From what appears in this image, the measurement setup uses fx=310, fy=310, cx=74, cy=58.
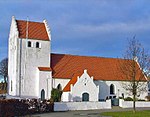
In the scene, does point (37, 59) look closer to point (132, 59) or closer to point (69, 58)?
point (69, 58)

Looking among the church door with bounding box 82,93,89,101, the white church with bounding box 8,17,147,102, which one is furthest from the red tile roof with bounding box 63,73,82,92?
the church door with bounding box 82,93,89,101

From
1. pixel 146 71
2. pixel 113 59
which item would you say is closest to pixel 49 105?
pixel 146 71

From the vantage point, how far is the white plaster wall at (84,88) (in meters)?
54.5

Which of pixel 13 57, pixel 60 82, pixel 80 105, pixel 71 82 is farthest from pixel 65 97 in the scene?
pixel 13 57

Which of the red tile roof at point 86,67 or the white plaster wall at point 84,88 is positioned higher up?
the red tile roof at point 86,67

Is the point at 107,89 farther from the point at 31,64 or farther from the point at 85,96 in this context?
the point at 31,64

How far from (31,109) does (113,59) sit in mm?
34310

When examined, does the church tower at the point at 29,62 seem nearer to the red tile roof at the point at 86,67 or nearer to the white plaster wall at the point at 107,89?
the red tile roof at the point at 86,67

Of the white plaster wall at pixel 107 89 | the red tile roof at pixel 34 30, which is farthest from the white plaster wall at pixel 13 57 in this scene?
the white plaster wall at pixel 107 89

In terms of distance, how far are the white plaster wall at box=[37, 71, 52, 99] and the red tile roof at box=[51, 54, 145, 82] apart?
160 cm

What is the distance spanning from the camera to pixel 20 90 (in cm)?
5438

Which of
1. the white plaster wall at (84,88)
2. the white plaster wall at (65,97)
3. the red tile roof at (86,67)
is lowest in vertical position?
the white plaster wall at (65,97)

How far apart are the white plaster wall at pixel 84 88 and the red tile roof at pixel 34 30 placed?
10406 mm

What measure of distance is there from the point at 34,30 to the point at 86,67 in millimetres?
12777
